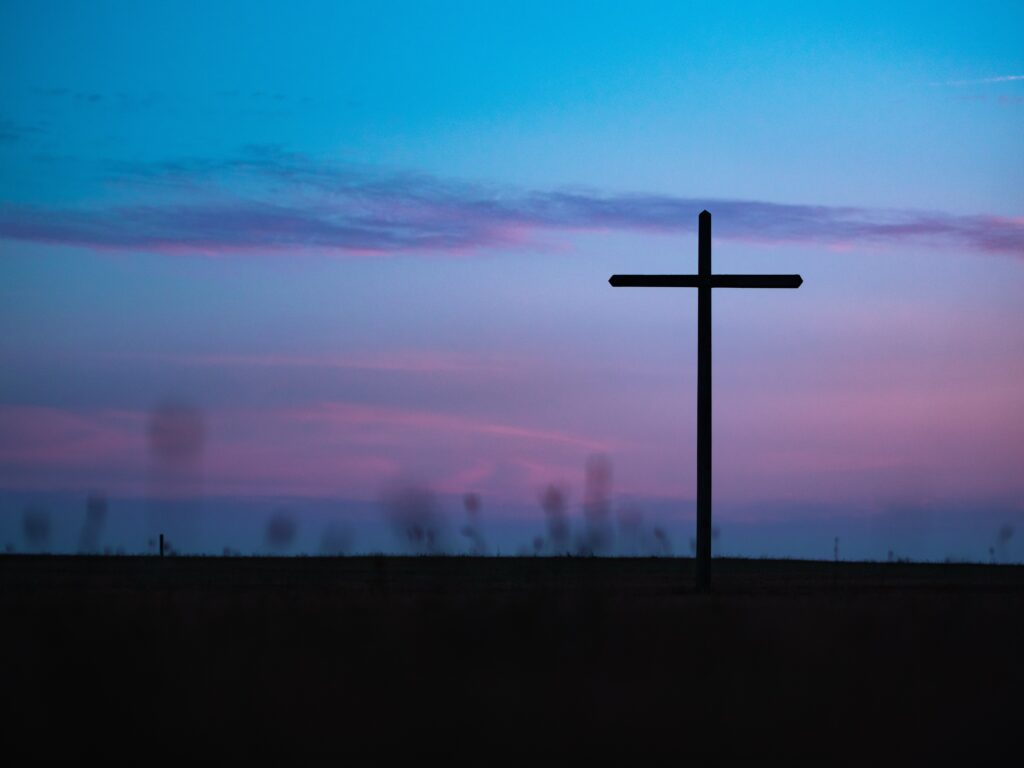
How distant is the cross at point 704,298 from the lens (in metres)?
25.0

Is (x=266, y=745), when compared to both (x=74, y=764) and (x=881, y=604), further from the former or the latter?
(x=881, y=604)

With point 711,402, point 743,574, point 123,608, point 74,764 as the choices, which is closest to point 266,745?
point 74,764

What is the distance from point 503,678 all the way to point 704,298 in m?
14.5

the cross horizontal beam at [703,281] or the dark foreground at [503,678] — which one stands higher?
the cross horizontal beam at [703,281]

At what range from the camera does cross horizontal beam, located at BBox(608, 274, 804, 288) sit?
82.7 feet

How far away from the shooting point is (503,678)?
1222 centimetres

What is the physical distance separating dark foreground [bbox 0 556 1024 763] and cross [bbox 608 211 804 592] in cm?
578

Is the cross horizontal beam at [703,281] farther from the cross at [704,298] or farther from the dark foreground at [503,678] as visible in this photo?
the dark foreground at [503,678]

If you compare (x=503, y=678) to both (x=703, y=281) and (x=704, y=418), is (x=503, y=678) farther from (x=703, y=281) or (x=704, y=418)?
(x=703, y=281)

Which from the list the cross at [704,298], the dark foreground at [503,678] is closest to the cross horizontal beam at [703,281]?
the cross at [704,298]

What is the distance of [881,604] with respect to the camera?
2003cm

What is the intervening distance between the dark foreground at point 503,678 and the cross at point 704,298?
578cm

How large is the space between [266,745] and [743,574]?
25313mm

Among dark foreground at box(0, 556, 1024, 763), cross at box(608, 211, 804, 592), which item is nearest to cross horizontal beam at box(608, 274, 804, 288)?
cross at box(608, 211, 804, 592)
